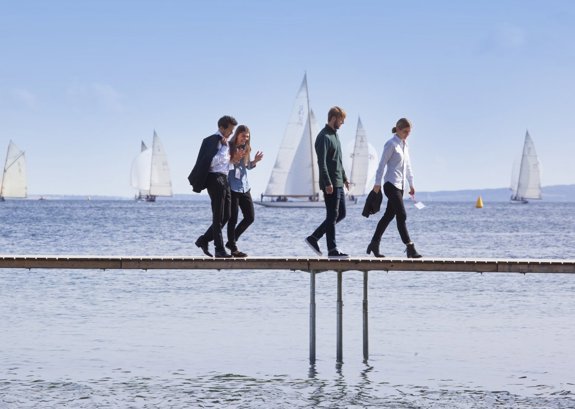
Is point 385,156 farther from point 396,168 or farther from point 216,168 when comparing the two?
point 216,168

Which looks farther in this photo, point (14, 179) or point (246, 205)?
point (14, 179)

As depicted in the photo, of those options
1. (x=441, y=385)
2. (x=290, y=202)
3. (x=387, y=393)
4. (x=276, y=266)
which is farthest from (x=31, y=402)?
(x=290, y=202)

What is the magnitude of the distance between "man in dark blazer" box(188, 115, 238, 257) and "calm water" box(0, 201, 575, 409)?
9.56ft

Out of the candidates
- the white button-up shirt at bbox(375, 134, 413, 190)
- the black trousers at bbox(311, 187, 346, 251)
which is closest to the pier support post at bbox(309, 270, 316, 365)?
the black trousers at bbox(311, 187, 346, 251)

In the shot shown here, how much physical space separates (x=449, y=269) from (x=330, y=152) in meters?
2.49

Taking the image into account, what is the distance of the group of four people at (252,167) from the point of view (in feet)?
53.5

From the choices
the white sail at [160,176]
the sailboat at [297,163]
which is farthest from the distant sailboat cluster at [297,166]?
the white sail at [160,176]

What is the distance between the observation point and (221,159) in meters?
16.3

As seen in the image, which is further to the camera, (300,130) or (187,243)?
(300,130)

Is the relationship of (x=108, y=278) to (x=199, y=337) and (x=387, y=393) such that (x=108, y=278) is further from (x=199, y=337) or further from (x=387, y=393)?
(x=387, y=393)

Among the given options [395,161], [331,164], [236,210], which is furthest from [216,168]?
[395,161]

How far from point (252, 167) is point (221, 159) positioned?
759 millimetres

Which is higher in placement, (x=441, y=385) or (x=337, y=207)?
(x=337, y=207)

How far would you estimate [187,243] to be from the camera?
6488cm
